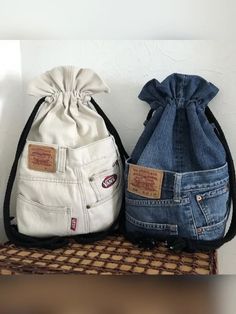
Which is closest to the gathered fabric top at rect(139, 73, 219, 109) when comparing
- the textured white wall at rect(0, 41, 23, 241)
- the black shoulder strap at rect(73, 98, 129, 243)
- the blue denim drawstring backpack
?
the blue denim drawstring backpack

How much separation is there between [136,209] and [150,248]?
0.27ft

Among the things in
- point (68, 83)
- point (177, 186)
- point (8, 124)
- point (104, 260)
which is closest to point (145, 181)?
point (177, 186)

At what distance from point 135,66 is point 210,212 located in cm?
37

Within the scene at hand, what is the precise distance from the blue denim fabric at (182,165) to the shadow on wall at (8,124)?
313 mm

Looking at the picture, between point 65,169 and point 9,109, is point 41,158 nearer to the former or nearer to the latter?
point 65,169

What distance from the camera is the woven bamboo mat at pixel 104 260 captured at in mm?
546

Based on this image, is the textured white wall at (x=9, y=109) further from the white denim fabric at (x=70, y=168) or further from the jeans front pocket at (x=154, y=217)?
the jeans front pocket at (x=154, y=217)

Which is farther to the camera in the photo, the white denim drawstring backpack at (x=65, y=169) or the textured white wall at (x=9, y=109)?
the textured white wall at (x=9, y=109)

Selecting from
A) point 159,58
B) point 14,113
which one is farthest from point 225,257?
point 14,113

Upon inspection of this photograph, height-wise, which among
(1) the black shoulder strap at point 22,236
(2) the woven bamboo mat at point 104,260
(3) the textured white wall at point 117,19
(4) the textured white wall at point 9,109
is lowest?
(2) the woven bamboo mat at point 104,260

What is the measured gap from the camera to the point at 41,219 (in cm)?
66

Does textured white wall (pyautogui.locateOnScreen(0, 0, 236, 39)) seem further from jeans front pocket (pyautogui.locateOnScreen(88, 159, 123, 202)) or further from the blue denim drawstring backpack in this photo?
jeans front pocket (pyautogui.locateOnScreen(88, 159, 123, 202))

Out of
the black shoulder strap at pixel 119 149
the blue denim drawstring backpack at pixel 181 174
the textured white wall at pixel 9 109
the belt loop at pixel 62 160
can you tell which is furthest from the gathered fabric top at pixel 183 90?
the textured white wall at pixel 9 109

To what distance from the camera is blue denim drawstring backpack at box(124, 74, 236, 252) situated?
0.60 m
